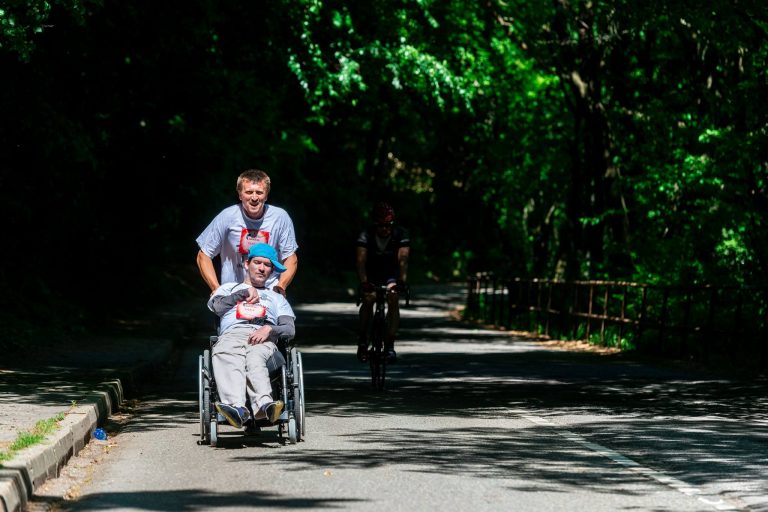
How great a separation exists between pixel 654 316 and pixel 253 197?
14.2m

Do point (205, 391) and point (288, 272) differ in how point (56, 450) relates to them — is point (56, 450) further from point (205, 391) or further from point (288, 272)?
point (288, 272)

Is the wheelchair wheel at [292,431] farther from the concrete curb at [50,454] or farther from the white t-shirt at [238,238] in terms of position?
the concrete curb at [50,454]

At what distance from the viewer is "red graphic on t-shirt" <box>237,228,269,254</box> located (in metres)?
10.2

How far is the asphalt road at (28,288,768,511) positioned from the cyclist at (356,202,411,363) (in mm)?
899

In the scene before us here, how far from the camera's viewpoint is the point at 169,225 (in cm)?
3138

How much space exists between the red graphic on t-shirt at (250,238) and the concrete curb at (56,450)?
1748 mm

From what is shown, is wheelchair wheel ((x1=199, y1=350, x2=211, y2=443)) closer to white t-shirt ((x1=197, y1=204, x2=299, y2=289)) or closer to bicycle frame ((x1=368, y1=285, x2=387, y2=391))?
white t-shirt ((x1=197, y1=204, x2=299, y2=289))

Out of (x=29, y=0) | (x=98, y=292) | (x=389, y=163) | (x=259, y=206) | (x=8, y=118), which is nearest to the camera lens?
(x=259, y=206)

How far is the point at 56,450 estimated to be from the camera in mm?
8734

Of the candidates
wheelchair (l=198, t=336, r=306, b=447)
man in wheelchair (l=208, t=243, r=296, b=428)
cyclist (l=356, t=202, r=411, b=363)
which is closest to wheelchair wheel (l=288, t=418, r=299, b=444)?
wheelchair (l=198, t=336, r=306, b=447)

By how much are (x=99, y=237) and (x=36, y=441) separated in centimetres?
1876

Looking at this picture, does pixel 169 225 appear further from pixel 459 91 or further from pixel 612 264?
pixel 612 264

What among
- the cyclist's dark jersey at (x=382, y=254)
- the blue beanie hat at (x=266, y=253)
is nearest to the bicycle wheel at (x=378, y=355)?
the cyclist's dark jersey at (x=382, y=254)

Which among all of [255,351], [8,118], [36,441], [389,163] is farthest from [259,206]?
[389,163]
